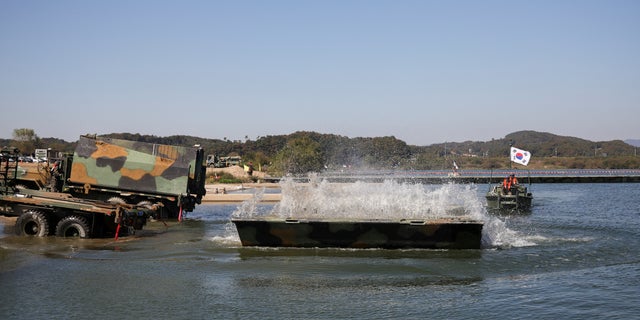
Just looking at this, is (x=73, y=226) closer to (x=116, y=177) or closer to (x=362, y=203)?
(x=116, y=177)

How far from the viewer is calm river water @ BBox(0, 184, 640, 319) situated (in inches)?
440

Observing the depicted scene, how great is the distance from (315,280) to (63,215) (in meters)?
9.73

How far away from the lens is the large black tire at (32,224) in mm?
19438

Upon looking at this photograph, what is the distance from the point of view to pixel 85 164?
25.1 metres

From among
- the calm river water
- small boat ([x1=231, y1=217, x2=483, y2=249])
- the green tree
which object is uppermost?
the green tree

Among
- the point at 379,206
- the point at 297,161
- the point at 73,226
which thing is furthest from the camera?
the point at 297,161

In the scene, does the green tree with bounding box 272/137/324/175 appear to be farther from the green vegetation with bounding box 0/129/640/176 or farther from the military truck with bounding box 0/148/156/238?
the military truck with bounding box 0/148/156/238

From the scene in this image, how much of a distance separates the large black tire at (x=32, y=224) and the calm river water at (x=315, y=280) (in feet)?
1.39

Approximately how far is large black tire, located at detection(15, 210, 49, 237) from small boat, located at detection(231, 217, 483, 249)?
644cm

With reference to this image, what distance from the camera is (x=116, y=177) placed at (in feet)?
82.3

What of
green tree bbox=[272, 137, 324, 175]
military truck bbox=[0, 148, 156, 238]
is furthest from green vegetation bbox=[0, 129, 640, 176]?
military truck bbox=[0, 148, 156, 238]

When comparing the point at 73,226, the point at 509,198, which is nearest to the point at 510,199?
the point at 509,198

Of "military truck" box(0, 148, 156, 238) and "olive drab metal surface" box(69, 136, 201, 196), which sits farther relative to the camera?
"olive drab metal surface" box(69, 136, 201, 196)

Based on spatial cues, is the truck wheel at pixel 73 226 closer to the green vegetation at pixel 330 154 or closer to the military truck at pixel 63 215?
the military truck at pixel 63 215
